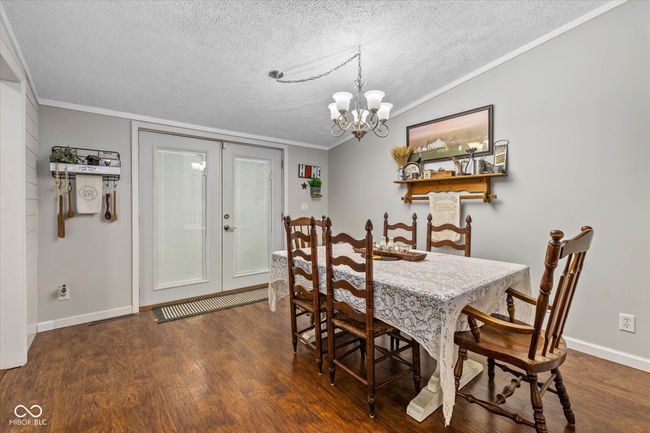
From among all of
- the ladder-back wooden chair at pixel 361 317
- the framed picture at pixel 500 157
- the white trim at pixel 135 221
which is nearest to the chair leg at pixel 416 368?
the ladder-back wooden chair at pixel 361 317

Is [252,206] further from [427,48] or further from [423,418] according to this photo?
[423,418]

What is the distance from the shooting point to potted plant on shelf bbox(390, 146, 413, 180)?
11.6 ft

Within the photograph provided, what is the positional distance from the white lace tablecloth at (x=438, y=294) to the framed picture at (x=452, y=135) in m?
1.39

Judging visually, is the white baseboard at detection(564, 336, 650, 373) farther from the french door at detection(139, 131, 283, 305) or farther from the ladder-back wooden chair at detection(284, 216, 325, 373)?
the french door at detection(139, 131, 283, 305)

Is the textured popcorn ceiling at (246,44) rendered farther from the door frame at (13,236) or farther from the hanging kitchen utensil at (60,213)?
the hanging kitchen utensil at (60,213)

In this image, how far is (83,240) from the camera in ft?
9.65

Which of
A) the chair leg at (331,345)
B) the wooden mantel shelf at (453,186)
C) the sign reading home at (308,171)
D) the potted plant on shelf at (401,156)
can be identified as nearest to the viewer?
the chair leg at (331,345)

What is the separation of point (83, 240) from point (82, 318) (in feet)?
2.50

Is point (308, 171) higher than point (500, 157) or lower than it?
higher

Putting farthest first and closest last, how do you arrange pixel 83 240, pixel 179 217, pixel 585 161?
pixel 179 217 → pixel 83 240 → pixel 585 161

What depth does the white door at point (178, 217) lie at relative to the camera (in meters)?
3.36

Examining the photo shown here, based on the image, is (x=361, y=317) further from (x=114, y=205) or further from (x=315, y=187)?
(x=315, y=187)

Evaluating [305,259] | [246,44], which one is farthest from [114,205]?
[305,259]

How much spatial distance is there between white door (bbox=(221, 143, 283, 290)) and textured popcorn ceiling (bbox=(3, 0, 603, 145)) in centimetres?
91
